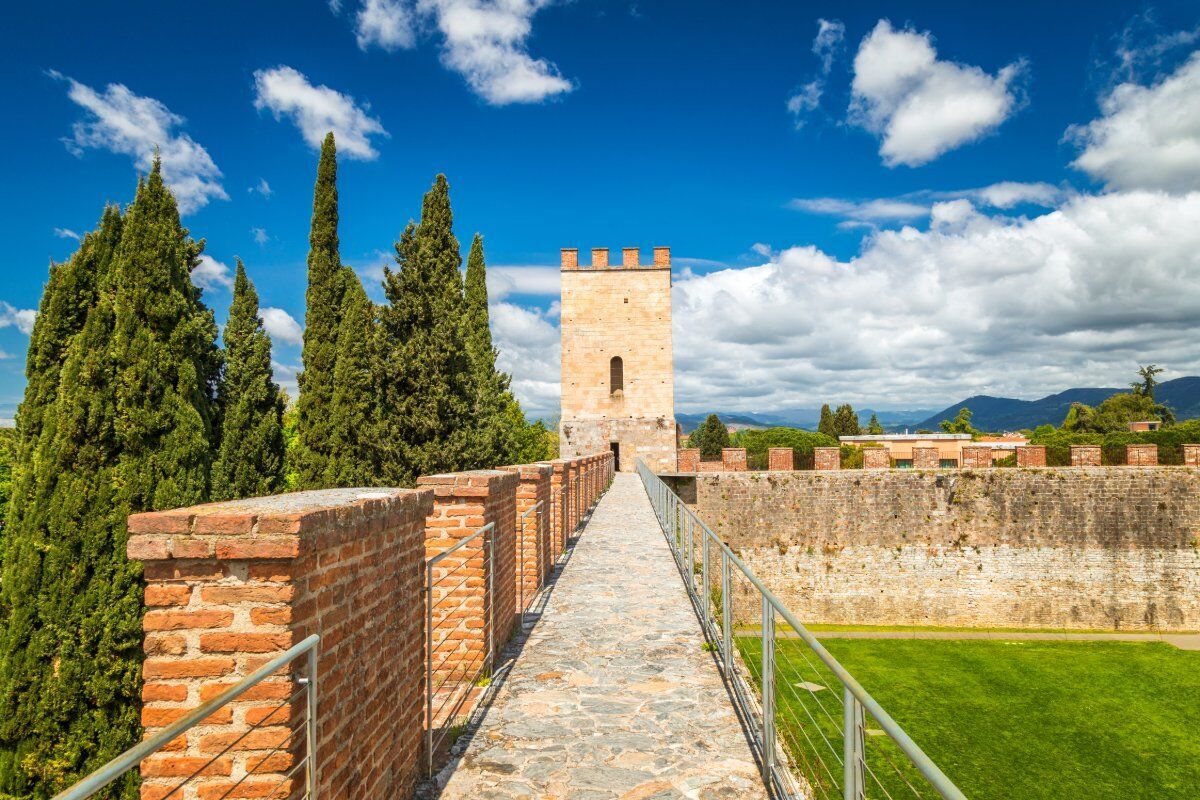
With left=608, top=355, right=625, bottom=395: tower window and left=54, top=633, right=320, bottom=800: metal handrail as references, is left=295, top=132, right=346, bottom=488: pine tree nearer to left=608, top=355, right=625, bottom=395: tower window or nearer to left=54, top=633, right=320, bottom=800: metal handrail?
left=54, top=633, right=320, bottom=800: metal handrail

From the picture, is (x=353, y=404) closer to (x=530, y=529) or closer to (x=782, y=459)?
(x=530, y=529)

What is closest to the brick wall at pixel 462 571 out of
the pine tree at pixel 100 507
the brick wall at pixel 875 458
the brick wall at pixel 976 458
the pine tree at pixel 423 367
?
the pine tree at pixel 100 507

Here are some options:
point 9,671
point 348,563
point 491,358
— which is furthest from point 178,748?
point 491,358

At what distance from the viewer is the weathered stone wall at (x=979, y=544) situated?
22.5m

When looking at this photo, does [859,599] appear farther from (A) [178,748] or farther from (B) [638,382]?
(A) [178,748]

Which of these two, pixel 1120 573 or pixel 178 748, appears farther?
pixel 1120 573

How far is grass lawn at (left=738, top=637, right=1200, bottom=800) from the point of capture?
11875mm

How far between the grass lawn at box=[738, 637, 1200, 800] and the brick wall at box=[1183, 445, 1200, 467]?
676cm

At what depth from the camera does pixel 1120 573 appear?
22.5m

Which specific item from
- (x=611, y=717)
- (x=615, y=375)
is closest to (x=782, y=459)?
(x=615, y=375)

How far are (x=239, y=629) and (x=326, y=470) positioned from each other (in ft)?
49.7

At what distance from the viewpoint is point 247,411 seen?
594 inches

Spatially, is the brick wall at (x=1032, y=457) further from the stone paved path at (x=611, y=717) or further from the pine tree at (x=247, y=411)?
the pine tree at (x=247, y=411)

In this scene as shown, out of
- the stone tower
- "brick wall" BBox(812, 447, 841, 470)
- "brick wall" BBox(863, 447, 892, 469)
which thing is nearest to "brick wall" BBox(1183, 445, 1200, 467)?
"brick wall" BBox(863, 447, 892, 469)
